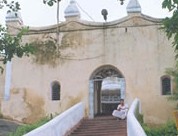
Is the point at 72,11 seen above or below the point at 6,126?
above

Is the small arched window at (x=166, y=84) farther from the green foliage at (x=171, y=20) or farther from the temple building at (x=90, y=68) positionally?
the green foliage at (x=171, y=20)

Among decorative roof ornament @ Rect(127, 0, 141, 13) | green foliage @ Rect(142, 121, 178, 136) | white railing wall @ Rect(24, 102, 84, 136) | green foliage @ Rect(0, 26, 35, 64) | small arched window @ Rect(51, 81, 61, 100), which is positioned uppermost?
decorative roof ornament @ Rect(127, 0, 141, 13)

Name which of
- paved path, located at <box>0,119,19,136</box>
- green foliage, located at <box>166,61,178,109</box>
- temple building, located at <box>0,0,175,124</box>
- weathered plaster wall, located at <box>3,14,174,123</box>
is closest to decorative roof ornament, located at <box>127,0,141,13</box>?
temple building, located at <box>0,0,175,124</box>

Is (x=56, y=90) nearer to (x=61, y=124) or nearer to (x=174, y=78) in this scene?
(x=174, y=78)

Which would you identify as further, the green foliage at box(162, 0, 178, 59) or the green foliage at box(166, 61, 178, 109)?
the green foliage at box(166, 61, 178, 109)

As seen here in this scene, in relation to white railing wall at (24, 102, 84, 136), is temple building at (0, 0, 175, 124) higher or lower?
higher

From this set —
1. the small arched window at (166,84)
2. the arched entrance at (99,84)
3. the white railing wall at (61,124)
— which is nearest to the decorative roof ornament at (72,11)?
the arched entrance at (99,84)

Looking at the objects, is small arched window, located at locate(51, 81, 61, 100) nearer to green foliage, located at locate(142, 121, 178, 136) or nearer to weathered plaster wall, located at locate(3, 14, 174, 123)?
weathered plaster wall, located at locate(3, 14, 174, 123)

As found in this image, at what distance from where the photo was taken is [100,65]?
2138cm

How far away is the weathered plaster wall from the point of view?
20750 millimetres

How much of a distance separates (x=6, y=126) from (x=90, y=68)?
4.46 m

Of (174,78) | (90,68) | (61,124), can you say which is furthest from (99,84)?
(61,124)

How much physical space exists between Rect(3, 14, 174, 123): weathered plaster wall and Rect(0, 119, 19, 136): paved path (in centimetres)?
118

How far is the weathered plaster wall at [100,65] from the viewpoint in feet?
68.1
